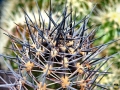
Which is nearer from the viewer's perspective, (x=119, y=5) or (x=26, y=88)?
(x=26, y=88)

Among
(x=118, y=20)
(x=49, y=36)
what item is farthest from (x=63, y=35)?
(x=118, y=20)

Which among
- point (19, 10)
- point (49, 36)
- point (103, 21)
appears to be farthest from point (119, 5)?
point (49, 36)

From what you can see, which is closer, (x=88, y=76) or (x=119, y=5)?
(x=88, y=76)

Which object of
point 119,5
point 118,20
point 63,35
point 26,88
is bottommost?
point 26,88

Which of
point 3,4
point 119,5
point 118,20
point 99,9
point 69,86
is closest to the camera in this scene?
point 69,86

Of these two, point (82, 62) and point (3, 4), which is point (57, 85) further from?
point (3, 4)

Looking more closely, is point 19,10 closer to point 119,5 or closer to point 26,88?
point 119,5

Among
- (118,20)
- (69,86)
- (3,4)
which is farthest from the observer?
(3,4)

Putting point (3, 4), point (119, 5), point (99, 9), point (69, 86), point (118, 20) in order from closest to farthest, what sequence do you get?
point (69, 86) → point (118, 20) → point (119, 5) → point (99, 9) → point (3, 4)

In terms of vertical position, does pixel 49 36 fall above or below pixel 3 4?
below
